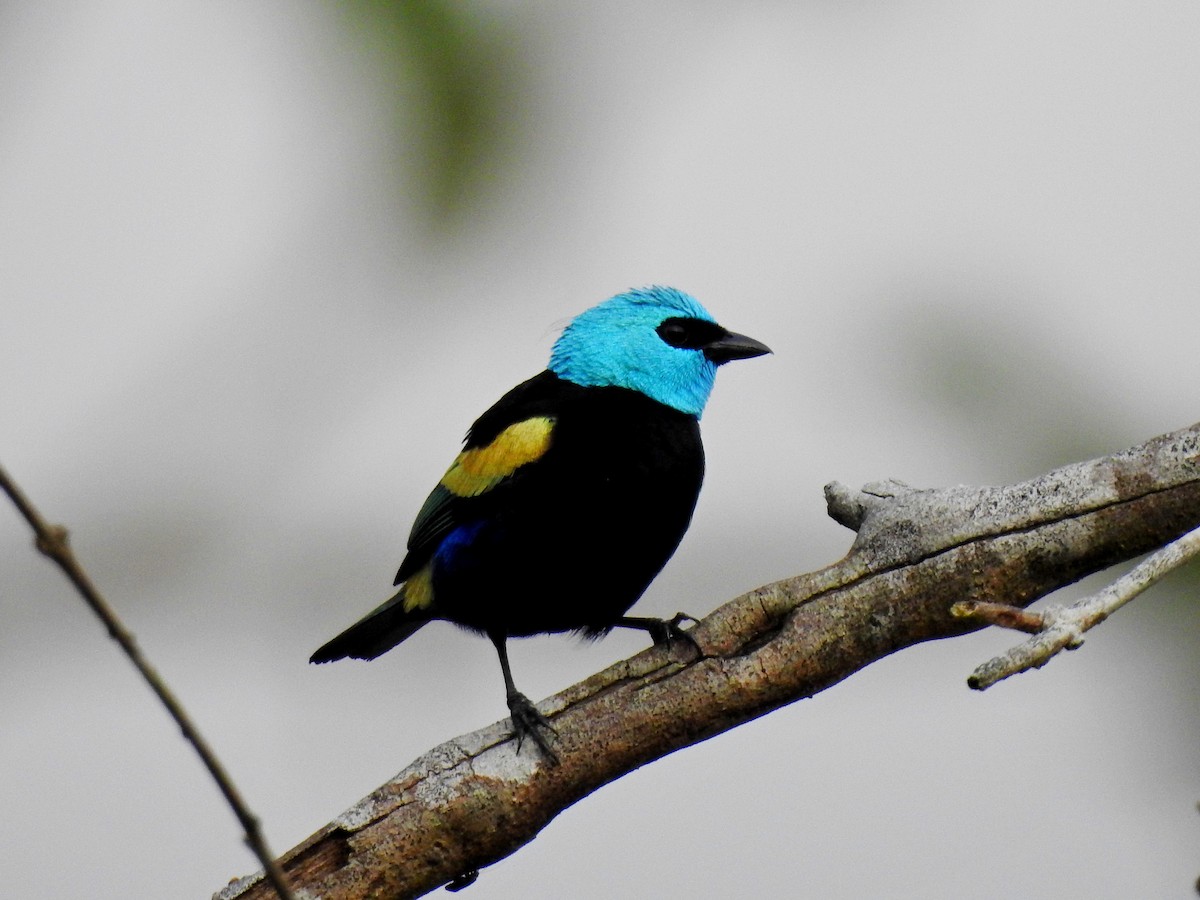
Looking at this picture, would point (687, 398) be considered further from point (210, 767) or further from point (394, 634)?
point (210, 767)

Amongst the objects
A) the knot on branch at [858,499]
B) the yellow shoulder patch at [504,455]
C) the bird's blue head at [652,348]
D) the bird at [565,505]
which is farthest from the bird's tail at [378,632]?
the knot on branch at [858,499]

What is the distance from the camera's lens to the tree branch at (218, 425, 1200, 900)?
3070 millimetres

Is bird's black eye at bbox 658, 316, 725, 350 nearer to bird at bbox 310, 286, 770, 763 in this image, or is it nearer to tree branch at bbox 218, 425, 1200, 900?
bird at bbox 310, 286, 770, 763

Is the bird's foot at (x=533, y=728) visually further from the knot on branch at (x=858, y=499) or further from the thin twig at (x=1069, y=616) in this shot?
the thin twig at (x=1069, y=616)

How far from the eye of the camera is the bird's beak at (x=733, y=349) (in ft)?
15.2

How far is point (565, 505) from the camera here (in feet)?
13.2

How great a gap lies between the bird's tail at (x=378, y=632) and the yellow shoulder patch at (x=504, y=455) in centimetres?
52

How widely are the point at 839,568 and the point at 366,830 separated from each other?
1219 millimetres

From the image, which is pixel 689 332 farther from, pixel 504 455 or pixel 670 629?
pixel 670 629

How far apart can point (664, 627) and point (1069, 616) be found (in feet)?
5.34

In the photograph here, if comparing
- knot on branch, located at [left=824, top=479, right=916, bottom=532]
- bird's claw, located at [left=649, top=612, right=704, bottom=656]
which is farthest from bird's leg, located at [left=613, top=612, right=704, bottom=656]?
knot on branch, located at [left=824, top=479, right=916, bottom=532]

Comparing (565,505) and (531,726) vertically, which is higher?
(565,505)

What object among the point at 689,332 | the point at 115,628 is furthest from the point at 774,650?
the point at 115,628

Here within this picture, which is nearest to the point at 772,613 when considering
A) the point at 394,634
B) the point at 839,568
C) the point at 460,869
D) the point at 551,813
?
the point at 839,568
